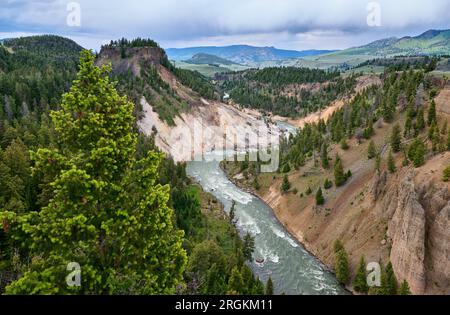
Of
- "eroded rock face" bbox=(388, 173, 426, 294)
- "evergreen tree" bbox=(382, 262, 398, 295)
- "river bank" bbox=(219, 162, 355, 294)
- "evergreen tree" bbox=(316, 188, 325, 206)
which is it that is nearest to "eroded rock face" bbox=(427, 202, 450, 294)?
"eroded rock face" bbox=(388, 173, 426, 294)

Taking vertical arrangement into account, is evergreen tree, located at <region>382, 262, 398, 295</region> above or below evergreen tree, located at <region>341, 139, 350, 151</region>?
below

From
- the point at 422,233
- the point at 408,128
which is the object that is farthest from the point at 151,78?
the point at 422,233

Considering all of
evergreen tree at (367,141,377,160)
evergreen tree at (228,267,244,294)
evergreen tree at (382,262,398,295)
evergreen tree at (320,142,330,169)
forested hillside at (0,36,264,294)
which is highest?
forested hillside at (0,36,264,294)

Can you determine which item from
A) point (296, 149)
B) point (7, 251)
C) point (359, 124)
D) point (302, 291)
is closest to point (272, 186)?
point (296, 149)

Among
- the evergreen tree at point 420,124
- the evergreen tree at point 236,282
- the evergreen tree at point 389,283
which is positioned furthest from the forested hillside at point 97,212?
the evergreen tree at point 420,124

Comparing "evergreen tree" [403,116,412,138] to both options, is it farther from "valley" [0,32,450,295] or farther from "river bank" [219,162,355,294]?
"river bank" [219,162,355,294]

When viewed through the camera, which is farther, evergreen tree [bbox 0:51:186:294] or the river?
the river

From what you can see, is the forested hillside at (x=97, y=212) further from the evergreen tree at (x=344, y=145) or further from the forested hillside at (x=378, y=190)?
the evergreen tree at (x=344, y=145)
